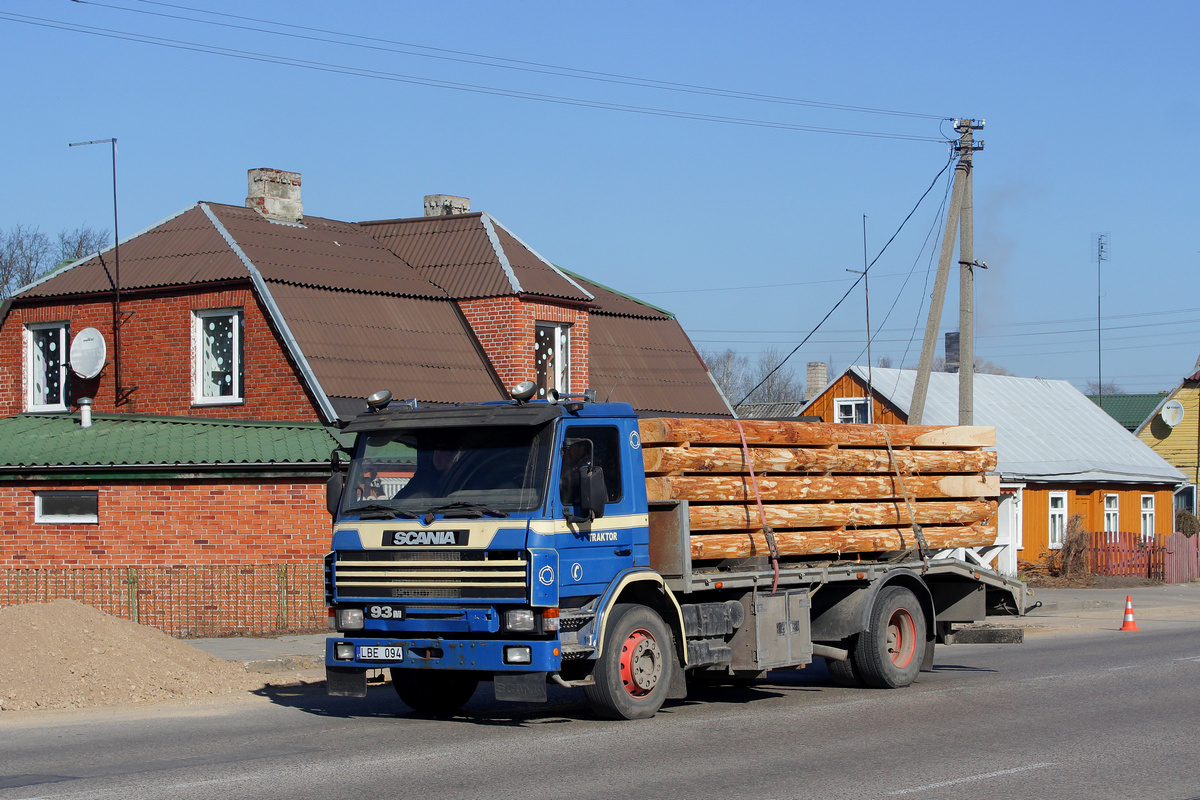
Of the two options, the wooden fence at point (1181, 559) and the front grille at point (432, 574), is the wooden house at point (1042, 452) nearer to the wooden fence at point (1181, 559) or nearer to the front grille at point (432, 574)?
the wooden fence at point (1181, 559)

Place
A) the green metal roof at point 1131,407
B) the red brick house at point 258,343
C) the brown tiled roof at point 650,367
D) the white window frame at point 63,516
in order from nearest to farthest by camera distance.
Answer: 1. the red brick house at point 258,343
2. the white window frame at point 63,516
3. the brown tiled roof at point 650,367
4. the green metal roof at point 1131,407

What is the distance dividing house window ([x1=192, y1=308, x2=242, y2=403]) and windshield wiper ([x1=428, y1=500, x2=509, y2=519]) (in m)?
Result: 14.0

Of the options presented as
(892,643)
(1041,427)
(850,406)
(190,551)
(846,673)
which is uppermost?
(850,406)

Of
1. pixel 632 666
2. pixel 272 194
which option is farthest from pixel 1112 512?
pixel 632 666

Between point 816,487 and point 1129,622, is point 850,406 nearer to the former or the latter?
point 1129,622

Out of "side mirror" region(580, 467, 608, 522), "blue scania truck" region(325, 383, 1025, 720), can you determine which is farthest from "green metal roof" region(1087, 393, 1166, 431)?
"side mirror" region(580, 467, 608, 522)

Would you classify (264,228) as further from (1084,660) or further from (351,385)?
(1084,660)

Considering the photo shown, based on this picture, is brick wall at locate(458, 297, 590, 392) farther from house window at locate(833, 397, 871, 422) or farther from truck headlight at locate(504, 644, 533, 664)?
house window at locate(833, 397, 871, 422)

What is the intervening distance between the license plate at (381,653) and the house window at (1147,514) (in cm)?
3453

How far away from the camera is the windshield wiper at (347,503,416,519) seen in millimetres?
10938

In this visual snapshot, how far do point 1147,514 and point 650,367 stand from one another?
19.6 metres

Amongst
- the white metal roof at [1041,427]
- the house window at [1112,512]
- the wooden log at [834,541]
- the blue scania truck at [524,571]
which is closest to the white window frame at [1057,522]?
the white metal roof at [1041,427]

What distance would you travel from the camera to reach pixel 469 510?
1061 centimetres

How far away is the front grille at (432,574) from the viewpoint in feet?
34.3
